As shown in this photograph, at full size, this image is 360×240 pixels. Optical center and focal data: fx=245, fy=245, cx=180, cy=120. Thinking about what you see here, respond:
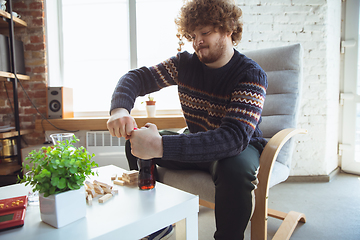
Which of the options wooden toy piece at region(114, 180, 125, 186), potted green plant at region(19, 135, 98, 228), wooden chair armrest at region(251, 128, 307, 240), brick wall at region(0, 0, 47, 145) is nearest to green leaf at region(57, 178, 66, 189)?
potted green plant at region(19, 135, 98, 228)

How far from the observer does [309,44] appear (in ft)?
6.99

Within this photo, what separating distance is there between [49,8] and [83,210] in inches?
98.0

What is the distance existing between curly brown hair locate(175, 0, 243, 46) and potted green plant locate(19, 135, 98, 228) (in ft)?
2.53

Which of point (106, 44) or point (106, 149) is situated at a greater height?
point (106, 44)

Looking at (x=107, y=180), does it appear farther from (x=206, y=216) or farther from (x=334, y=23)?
(x=334, y=23)

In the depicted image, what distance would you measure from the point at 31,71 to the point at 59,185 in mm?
2192

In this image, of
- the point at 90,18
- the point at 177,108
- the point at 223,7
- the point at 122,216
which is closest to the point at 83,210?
the point at 122,216

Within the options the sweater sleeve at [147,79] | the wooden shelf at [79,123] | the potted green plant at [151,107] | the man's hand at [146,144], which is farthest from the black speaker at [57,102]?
the man's hand at [146,144]

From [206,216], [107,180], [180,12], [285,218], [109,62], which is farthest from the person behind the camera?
[109,62]

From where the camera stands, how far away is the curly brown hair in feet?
3.48

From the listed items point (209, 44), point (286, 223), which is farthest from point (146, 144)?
point (286, 223)

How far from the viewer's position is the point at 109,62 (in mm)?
2619

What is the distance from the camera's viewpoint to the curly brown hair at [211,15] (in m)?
Result: 1.06

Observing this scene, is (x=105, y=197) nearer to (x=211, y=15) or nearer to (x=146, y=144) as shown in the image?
(x=146, y=144)
